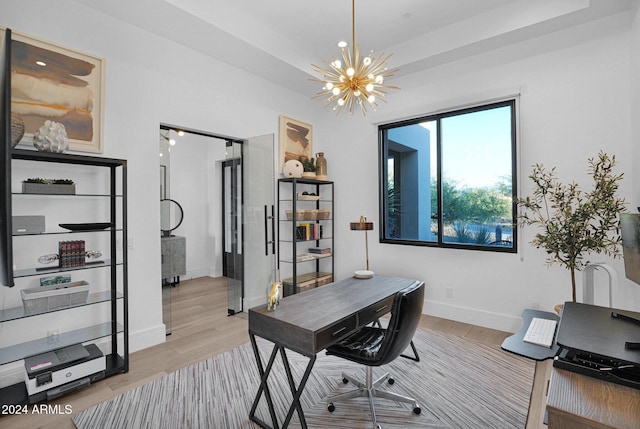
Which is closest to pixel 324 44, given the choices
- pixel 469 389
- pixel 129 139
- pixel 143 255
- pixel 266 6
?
pixel 266 6

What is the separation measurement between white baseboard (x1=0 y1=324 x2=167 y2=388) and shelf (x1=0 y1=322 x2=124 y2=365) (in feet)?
0.41

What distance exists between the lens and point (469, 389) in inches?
90.2

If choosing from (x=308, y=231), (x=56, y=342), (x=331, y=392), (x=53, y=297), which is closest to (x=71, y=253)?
(x=53, y=297)

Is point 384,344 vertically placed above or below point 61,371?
above

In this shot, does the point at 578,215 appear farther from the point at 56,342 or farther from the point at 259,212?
the point at 56,342

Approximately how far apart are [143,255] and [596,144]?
4380mm

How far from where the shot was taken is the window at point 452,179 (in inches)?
135

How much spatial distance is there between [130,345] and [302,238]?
2.27 meters

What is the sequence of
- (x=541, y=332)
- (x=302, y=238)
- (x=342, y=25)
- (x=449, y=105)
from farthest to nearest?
(x=302, y=238)
(x=449, y=105)
(x=342, y=25)
(x=541, y=332)

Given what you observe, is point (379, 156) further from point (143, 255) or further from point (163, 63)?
point (143, 255)

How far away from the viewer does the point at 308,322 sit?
5.87ft

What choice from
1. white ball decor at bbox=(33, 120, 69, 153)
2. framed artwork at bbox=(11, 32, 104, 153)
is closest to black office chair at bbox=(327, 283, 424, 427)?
white ball decor at bbox=(33, 120, 69, 153)

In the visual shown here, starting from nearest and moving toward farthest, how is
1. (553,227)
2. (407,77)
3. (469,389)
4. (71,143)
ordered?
(469,389)
(71,143)
(553,227)
(407,77)

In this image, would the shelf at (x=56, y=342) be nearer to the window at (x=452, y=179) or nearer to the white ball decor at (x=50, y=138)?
the white ball decor at (x=50, y=138)
